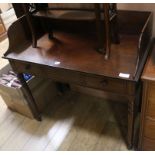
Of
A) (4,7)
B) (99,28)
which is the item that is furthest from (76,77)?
(4,7)

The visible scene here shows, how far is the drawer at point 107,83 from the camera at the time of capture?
3.84ft

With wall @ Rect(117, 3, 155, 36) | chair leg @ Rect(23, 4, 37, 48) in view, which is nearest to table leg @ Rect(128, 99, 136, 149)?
wall @ Rect(117, 3, 155, 36)

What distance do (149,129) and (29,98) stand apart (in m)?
0.97

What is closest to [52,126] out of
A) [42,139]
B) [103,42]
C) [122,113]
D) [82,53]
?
[42,139]

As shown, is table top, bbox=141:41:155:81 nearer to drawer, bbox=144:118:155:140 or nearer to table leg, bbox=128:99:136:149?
table leg, bbox=128:99:136:149

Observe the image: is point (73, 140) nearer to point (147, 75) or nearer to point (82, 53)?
point (82, 53)

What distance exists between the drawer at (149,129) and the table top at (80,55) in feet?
1.23

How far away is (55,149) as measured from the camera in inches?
65.9

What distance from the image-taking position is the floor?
66.5 inches

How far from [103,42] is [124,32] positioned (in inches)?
8.7

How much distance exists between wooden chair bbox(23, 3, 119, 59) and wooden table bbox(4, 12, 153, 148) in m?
0.08

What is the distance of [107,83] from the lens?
1211 mm

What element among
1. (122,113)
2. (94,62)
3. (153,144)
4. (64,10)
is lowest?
(122,113)

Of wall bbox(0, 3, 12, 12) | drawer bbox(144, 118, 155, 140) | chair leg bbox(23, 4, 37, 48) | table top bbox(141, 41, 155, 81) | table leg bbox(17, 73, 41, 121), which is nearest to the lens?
table top bbox(141, 41, 155, 81)
